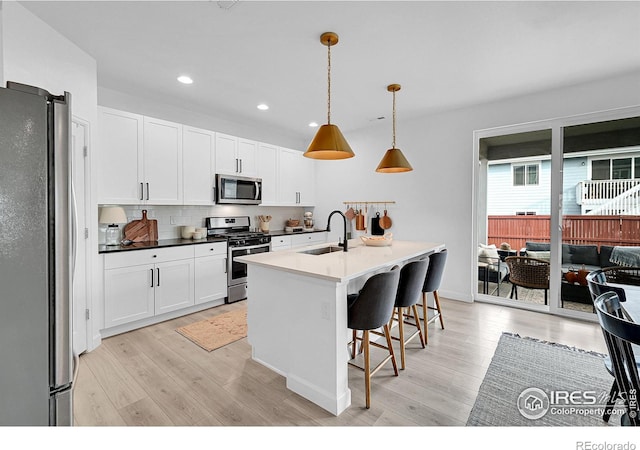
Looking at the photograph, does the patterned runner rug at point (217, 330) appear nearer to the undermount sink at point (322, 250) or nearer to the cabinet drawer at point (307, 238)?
the undermount sink at point (322, 250)

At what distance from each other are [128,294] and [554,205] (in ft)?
16.0

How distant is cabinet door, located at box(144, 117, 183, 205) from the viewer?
3.51 m

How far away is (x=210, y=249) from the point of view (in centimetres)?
387

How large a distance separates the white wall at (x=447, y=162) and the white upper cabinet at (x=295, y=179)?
3.06 feet

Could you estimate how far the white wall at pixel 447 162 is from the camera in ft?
11.5

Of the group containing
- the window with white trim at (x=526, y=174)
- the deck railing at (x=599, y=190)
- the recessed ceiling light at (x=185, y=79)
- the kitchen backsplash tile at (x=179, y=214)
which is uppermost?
the recessed ceiling light at (x=185, y=79)

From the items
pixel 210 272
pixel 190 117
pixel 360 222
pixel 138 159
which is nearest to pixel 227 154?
pixel 190 117

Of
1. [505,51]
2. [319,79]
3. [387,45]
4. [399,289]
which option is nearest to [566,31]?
[505,51]

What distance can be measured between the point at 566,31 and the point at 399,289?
2379 millimetres

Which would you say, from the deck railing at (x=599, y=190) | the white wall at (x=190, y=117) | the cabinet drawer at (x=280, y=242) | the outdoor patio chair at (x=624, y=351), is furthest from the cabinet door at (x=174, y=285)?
the deck railing at (x=599, y=190)

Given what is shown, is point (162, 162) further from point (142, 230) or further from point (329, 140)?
point (329, 140)

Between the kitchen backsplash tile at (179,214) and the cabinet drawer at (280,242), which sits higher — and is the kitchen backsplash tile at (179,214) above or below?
above

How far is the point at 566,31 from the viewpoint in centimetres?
236

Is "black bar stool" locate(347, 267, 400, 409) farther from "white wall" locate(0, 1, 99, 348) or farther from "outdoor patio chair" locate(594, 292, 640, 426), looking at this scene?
"white wall" locate(0, 1, 99, 348)
